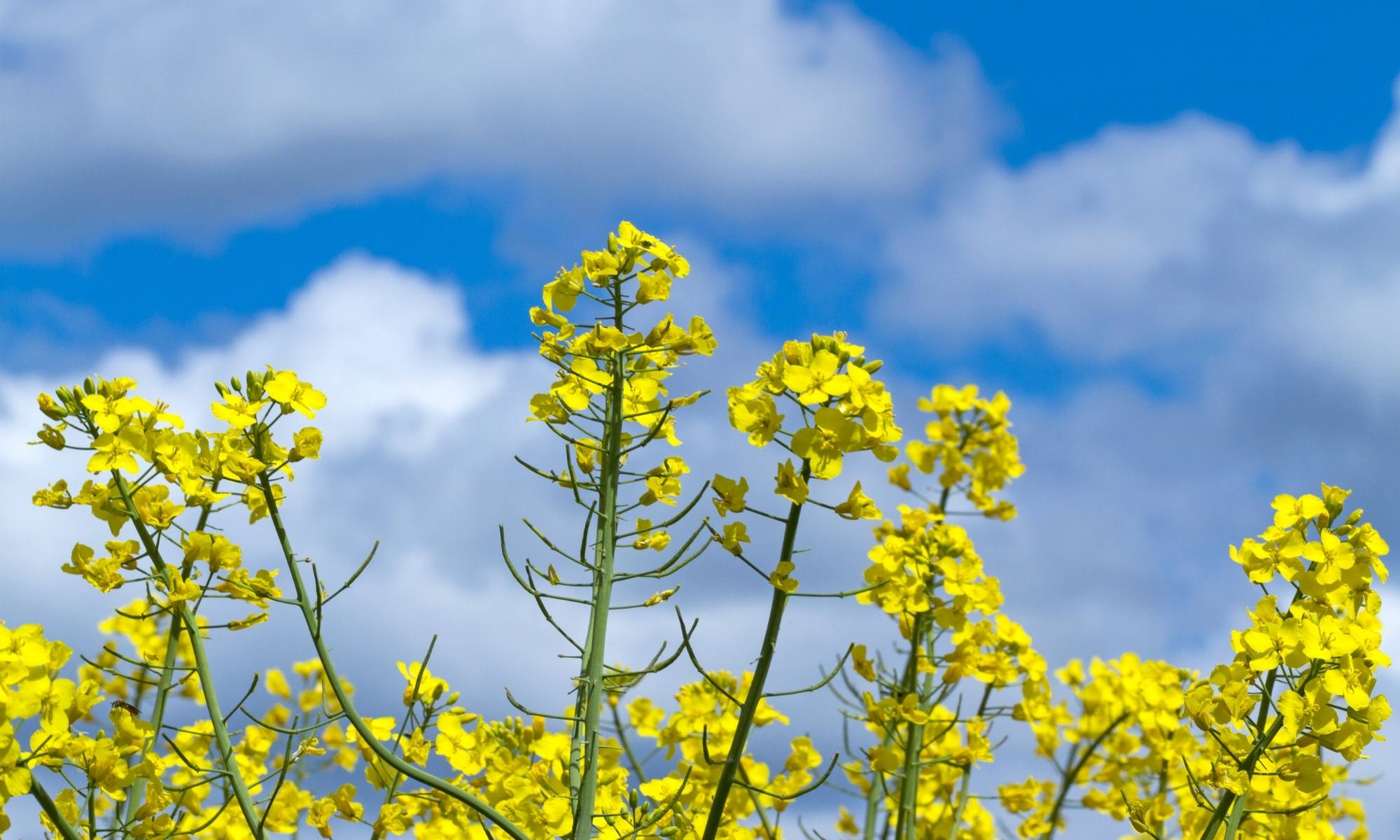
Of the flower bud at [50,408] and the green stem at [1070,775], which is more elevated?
the green stem at [1070,775]

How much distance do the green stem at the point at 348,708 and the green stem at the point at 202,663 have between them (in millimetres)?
40

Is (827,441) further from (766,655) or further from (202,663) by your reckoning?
(202,663)

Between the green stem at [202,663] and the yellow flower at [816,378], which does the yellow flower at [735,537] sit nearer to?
the yellow flower at [816,378]

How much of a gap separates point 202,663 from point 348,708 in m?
0.55

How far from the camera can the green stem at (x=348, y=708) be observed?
8.66 feet

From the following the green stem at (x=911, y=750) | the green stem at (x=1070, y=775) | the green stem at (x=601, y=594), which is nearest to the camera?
the green stem at (x=601, y=594)

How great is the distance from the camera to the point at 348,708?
107 inches

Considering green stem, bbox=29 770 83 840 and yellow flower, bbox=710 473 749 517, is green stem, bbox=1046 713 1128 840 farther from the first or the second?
green stem, bbox=29 770 83 840

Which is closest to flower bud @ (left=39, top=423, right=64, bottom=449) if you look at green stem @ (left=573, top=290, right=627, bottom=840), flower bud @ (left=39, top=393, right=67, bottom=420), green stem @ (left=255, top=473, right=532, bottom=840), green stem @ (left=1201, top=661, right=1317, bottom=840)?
flower bud @ (left=39, top=393, right=67, bottom=420)

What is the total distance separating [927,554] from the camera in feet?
12.3

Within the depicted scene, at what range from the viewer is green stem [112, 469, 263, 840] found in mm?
2951

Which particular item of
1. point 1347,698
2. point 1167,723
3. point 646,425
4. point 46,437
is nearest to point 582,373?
point 646,425

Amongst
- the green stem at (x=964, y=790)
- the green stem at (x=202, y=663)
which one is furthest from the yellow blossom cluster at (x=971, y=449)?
the green stem at (x=202, y=663)

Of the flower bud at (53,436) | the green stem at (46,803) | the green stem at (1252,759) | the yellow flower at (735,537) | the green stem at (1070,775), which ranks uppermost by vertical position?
the green stem at (1070,775)
